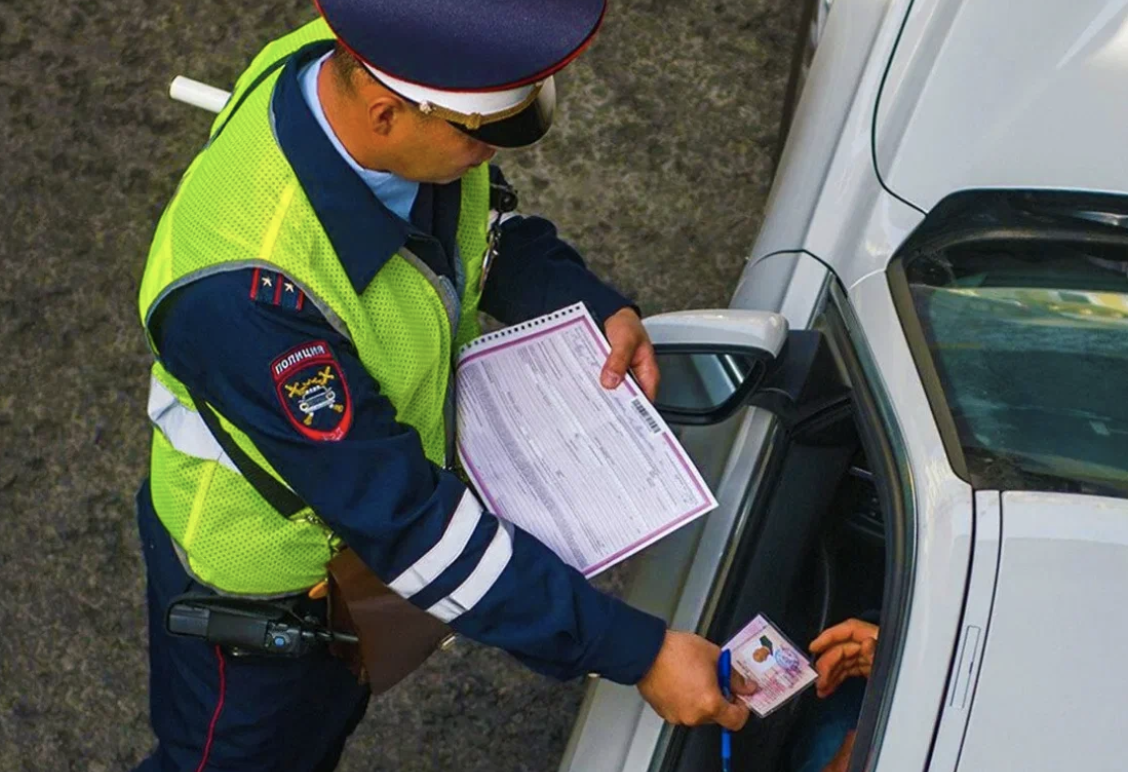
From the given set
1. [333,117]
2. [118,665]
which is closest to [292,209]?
[333,117]

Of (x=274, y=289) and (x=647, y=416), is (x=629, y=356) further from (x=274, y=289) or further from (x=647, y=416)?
(x=274, y=289)

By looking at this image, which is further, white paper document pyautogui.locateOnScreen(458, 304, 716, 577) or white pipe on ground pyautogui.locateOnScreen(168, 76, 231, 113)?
white pipe on ground pyautogui.locateOnScreen(168, 76, 231, 113)

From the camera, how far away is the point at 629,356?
1896mm

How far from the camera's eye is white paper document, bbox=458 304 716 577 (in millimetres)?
1772

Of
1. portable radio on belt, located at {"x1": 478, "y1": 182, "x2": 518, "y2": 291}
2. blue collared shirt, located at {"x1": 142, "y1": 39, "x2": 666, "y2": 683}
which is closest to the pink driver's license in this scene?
blue collared shirt, located at {"x1": 142, "y1": 39, "x2": 666, "y2": 683}

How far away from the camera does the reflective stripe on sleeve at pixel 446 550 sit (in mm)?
1568

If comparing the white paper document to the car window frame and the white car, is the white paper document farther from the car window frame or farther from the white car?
the car window frame

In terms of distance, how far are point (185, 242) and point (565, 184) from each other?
192 centimetres

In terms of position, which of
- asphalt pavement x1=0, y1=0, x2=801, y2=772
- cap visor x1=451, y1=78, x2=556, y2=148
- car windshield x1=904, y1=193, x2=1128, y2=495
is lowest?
asphalt pavement x1=0, y1=0, x2=801, y2=772

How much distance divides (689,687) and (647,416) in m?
0.39

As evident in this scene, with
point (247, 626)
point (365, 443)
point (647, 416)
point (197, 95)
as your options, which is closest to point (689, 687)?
point (647, 416)

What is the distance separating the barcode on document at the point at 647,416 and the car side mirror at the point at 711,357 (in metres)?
0.12

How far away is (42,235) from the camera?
3.34 meters

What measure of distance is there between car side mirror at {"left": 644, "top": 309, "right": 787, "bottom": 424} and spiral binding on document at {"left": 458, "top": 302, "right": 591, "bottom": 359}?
0.13m
